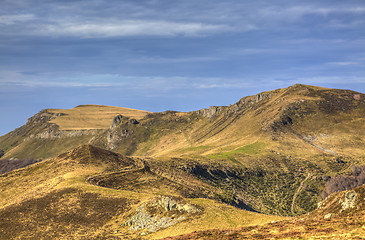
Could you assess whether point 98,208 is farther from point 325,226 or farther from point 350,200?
point 350,200

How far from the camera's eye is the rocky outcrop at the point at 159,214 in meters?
66.1

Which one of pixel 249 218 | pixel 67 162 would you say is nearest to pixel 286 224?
pixel 249 218

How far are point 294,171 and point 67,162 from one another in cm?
11871

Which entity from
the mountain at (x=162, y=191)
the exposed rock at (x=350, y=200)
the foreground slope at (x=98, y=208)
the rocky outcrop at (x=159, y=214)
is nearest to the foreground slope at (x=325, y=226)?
the exposed rock at (x=350, y=200)

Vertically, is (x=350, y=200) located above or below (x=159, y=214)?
above

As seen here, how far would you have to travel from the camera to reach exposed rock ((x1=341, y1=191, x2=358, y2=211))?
1857 inches

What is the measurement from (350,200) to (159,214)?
3698 cm

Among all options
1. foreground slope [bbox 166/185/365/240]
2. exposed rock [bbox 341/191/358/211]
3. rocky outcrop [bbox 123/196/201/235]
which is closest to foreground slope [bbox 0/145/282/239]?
rocky outcrop [bbox 123/196/201/235]

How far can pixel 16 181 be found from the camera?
11575cm

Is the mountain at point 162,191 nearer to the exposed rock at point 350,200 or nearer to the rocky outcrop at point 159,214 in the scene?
the rocky outcrop at point 159,214

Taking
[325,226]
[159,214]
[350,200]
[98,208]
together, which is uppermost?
[350,200]

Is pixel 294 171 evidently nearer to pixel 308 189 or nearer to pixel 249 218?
pixel 308 189

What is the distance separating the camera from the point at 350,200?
47.7 metres

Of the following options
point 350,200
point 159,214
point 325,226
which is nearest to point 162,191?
point 159,214
